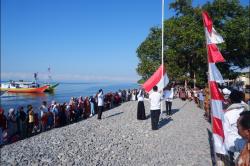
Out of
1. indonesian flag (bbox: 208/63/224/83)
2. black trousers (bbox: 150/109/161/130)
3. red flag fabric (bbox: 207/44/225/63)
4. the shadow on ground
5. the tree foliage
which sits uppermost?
the tree foliage

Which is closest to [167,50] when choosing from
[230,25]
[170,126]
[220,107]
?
[230,25]

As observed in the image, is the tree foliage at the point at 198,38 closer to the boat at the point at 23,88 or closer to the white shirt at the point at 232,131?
the white shirt at the point at 232,131

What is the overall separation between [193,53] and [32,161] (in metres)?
31.4

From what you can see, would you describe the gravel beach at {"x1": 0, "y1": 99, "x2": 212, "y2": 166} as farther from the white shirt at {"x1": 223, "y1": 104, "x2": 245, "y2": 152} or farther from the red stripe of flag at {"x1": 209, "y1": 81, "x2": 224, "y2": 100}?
the white shirt at {"x1": 223, "y1": 104, "x2": 245, "y2": 152}

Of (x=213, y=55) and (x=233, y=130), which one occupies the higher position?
(x=213, y=55)

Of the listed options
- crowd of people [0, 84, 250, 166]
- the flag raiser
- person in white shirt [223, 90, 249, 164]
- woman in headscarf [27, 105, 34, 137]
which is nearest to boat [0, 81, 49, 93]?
crowd of people [0, 84, 250, 166]

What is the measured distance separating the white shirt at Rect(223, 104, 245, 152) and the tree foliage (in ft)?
104

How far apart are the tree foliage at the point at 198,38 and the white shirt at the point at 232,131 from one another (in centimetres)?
3166

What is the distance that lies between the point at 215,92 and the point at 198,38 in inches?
1220

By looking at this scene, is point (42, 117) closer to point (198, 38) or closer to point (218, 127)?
point (218, 127)

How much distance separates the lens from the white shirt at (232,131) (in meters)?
5.21

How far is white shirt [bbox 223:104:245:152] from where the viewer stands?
5.21m

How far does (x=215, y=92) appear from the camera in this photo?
6285 millimetres

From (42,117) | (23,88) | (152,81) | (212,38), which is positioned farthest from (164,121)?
(23,88)
